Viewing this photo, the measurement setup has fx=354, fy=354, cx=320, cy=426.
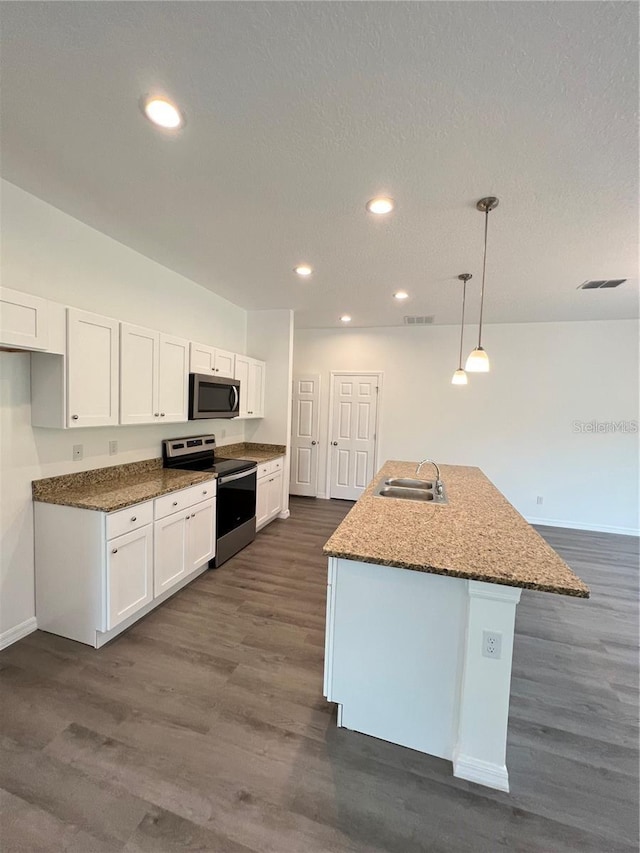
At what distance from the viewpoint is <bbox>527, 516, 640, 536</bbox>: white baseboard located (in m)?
4.67

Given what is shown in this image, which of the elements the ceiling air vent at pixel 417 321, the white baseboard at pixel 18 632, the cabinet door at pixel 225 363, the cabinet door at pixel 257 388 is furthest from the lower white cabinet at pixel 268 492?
the ceiling air vent at pixel 417 321

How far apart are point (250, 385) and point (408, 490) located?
2467 mm

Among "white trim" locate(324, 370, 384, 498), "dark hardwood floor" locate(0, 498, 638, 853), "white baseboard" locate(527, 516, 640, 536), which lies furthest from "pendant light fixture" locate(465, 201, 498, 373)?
"white baseboard" locate(527, 516, 640, 536)

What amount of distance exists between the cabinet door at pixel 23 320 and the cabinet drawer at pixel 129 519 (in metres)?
1.07

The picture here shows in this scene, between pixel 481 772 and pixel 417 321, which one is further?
pixel 417 321

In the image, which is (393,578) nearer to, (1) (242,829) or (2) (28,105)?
(1) (242,829)

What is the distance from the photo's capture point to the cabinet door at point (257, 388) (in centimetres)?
446

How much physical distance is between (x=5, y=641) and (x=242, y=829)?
1.88m

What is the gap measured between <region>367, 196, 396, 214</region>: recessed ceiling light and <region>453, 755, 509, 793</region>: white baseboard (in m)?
2.77

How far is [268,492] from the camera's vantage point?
14.1 feet

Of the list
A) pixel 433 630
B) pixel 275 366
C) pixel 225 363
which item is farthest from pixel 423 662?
pixel 275 366

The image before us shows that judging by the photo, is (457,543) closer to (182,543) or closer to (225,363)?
(182,543)

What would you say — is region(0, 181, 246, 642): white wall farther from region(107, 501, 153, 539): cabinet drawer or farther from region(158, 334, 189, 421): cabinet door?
region(107, 501, 153, 539): cabinet drawer

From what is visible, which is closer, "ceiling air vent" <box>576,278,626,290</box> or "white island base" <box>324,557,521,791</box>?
"white island base" <box>324,557,521,791</box>
